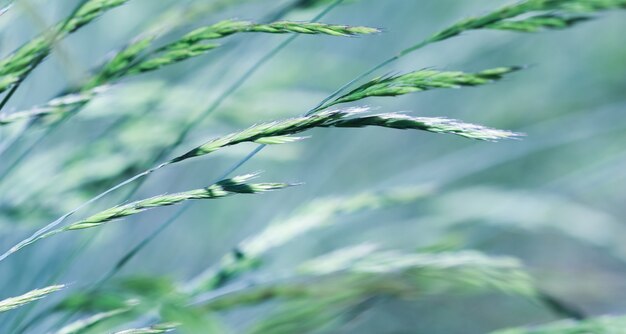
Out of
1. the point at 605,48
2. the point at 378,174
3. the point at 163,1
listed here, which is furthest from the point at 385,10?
the point at 605,48

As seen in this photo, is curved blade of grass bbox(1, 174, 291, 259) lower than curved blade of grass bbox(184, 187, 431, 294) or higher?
higher

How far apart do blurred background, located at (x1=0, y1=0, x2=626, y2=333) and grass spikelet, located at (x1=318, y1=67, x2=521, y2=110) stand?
0.86ft

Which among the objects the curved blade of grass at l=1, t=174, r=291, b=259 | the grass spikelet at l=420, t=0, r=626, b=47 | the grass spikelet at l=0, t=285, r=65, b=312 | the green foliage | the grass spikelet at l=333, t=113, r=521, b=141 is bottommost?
the grass spikelet at l=0, t=285, r=65, b=312

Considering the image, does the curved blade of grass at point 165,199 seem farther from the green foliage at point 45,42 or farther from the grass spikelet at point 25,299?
the green foliage at point 45,42

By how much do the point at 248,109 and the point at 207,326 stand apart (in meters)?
0.50

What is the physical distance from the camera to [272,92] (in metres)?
1.28

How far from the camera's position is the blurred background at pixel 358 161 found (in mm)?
1024

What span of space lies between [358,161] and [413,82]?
93 centimetres

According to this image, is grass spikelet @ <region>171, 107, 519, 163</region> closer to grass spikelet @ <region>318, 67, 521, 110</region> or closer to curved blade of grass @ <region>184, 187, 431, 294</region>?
grass spikelet @ <region>318, 67, 521, 110</region>

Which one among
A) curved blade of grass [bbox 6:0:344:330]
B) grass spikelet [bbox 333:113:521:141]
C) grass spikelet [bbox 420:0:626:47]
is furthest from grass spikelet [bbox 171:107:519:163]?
curved blade of grass [bbox 6:0:344:330]

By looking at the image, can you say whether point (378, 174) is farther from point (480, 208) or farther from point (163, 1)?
point (163, 1)

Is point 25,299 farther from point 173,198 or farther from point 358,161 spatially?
point 358,161

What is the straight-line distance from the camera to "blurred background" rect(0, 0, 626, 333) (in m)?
1.02

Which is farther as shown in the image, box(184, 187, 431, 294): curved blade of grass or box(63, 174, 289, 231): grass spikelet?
box(184, 187, 431, 294): curved blade of grass
